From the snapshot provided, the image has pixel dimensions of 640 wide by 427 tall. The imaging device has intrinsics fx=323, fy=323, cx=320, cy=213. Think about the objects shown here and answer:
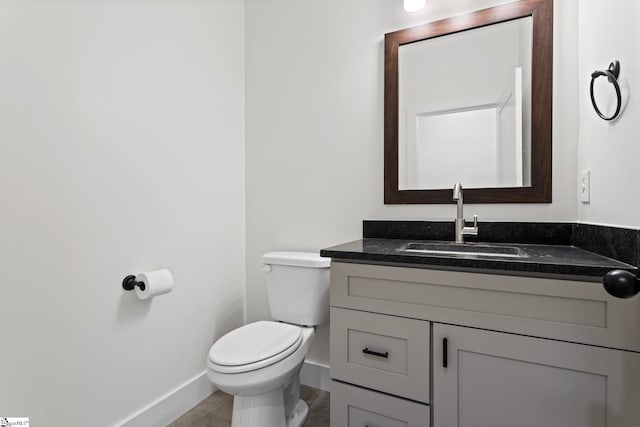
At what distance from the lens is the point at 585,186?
48.6 inches

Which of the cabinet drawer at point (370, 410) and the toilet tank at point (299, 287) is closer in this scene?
A: the cabinet drawer at point (370, 410)

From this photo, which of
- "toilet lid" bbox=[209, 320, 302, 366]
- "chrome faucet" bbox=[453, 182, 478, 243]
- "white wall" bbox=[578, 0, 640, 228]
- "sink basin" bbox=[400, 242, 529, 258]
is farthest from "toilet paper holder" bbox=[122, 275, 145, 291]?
"white wall" bbox=[578, 0, 640, 228]

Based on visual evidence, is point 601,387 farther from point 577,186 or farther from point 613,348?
point 577,186

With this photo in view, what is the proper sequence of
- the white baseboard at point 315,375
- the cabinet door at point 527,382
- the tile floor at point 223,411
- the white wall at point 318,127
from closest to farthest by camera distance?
the cabinet door at point 527,382 → the tile floor at point 223,411 → the white wall at point 318,127 → the white baseboard at point 315,375

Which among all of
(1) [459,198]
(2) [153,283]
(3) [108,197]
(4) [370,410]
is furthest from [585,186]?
(3) [108,197]

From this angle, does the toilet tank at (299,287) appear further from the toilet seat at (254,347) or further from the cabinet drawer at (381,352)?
the cabinet drawer at (381,352)

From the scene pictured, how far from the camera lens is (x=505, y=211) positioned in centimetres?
143

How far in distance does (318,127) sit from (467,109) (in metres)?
0.77

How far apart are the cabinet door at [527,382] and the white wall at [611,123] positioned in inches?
15.4

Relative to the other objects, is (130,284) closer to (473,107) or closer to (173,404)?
(173,404)

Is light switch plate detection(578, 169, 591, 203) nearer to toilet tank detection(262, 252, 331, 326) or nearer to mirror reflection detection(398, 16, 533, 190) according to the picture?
mirror reflection detection(398, 16, 533, 190)

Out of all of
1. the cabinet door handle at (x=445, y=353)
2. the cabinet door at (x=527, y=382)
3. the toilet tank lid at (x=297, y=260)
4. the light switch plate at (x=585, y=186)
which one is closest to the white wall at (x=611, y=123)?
the light switch plate at (x=585, y=186)

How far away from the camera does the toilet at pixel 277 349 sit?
123 cm

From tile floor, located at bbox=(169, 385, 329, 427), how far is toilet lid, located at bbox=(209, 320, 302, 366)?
1.59 feet
